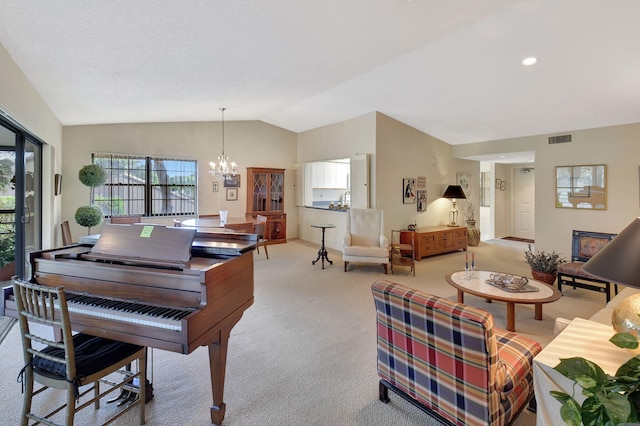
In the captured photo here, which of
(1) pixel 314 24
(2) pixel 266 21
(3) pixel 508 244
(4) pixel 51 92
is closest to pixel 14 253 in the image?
(4) pixel 51 92

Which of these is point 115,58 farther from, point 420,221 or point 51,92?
point 420,221

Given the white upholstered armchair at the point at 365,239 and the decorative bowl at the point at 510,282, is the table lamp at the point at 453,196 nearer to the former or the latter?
the white upholstered armchair at the point at 365,239

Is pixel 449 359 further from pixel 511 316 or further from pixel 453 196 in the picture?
pixel 453 196

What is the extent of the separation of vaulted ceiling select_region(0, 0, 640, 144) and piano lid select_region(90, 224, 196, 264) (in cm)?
149

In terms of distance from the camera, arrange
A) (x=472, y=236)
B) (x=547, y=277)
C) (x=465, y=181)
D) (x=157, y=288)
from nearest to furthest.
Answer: (x=157, y=288)
(x=547, y=277)
(x=472, y=236)
(x=465, y=181)

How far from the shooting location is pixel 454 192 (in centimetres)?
702

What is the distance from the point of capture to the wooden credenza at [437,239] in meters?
6.14

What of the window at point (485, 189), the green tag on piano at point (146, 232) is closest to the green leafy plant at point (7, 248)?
the green tag on piano at point (146, 232)

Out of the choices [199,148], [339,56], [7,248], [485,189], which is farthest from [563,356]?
[485,189]

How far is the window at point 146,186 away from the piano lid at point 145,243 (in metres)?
4.84

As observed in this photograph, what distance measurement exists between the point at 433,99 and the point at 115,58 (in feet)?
13.9

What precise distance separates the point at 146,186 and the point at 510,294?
6.58m

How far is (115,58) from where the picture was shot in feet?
9.57

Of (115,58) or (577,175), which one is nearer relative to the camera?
(115,58)
